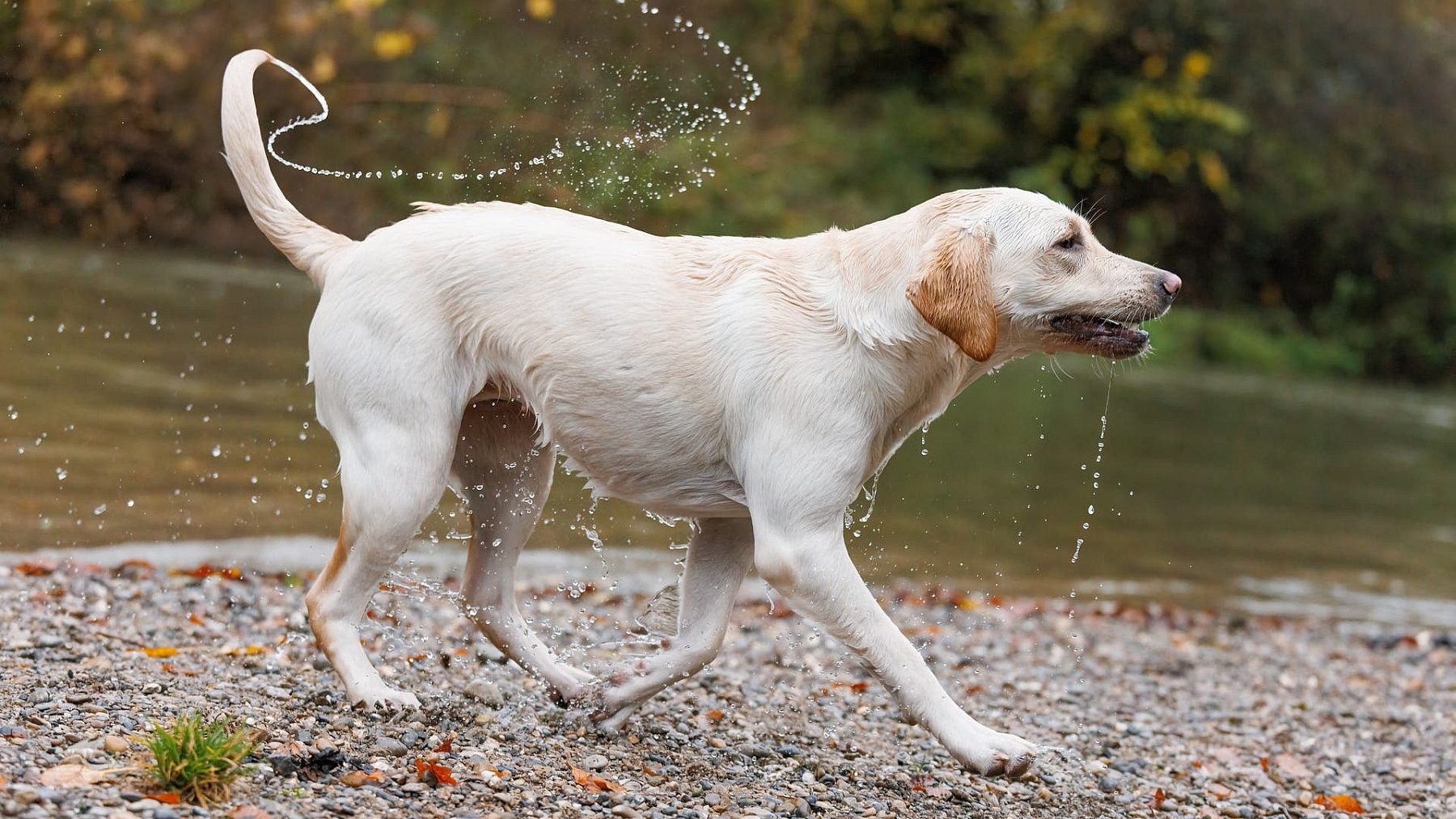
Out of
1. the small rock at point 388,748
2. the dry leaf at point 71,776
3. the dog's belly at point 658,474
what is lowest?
the small rock at point 388,748

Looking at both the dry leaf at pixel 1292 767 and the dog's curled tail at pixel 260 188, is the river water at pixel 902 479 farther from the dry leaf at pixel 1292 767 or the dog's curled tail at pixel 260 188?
the dog's curled tail at pixel 260 188

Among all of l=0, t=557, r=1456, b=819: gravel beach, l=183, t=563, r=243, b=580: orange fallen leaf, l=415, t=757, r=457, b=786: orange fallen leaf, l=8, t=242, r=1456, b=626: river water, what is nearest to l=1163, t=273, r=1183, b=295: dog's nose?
l=8, t=242, r=1456, b=626: river water

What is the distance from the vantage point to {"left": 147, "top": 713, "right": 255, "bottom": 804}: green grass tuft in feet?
10.7

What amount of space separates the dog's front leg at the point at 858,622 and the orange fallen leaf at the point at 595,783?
0.72 metres

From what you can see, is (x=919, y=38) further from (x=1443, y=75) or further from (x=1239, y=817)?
(x=1239, y=817)

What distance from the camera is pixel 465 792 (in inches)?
147

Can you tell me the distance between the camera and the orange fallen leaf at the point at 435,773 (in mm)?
3758

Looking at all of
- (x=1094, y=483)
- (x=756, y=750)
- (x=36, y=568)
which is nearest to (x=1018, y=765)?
(x=756, y=750)

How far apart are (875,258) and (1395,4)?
1175 inches

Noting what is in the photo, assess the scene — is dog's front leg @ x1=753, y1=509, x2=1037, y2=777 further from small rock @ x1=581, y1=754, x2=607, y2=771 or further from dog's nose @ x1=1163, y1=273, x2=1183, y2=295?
dog's nose @ x1=1163, y1=273, x2=1183, y2=295

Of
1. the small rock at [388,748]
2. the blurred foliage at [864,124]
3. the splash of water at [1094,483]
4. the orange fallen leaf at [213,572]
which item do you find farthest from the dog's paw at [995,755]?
the blurred foliage at [864,124]

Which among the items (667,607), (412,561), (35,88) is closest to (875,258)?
(667,607)

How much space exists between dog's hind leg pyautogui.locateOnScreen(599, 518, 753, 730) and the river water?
3.92ft

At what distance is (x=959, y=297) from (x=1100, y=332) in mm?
537
